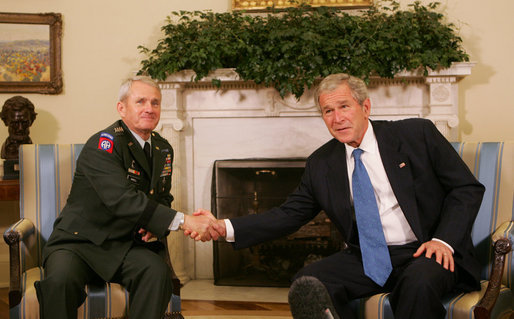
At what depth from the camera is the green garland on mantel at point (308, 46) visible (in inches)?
132

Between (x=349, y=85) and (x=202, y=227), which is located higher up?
(x=349, y=85)

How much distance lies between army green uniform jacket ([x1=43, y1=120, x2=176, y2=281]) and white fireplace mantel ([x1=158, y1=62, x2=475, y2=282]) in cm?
149

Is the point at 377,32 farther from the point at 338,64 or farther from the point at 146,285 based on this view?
the point at 146,285

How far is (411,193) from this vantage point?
6.58ft

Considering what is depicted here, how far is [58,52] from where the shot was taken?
3982mm

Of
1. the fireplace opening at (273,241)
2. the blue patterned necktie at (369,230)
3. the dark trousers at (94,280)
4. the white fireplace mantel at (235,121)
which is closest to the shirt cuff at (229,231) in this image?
the dark trousers at (94,280)

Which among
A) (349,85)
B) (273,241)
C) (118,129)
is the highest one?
(349,85)

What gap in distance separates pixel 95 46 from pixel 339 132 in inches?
104

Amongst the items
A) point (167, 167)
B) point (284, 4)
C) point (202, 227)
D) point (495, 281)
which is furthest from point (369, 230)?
point (284, 4)

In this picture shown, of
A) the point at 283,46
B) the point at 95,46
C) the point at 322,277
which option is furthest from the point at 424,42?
the point at 95,46

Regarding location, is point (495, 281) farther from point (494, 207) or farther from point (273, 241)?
point (273, 241)

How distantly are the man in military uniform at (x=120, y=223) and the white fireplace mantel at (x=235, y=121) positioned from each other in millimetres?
1366

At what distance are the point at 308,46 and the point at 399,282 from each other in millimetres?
1919

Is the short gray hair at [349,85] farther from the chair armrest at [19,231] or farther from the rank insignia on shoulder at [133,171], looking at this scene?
the chair armrest at [19,231]
